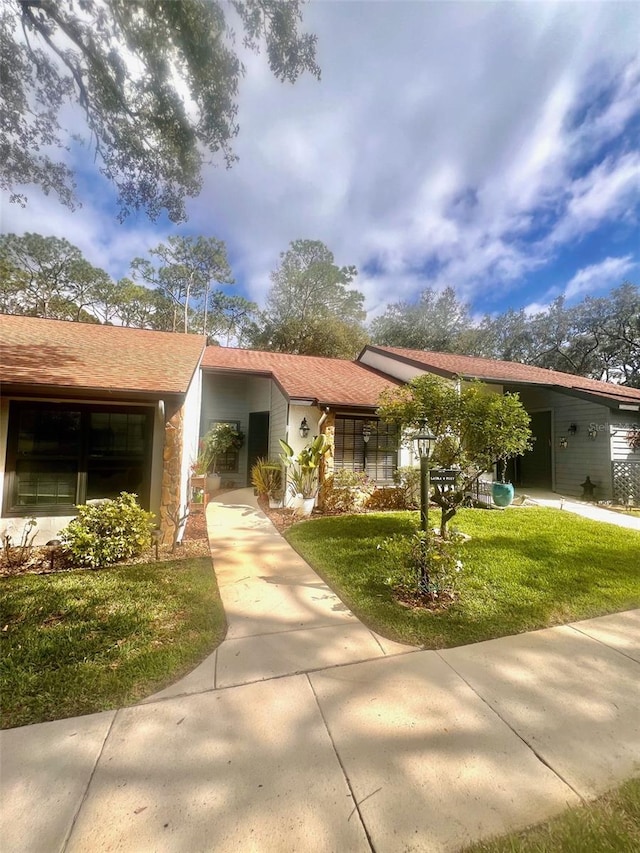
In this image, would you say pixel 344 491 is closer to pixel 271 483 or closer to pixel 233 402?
pixel 271 483

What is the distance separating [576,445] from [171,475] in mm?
12393

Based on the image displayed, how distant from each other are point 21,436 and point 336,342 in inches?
835

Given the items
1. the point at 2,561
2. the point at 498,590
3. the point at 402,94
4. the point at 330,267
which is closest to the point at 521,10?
the point at 402,94

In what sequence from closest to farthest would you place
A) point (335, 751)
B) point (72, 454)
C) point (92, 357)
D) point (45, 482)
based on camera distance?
point (335, 751)
point (45, 482)
point (72, 454)
point (92, 357)

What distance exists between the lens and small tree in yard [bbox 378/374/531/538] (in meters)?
4.99

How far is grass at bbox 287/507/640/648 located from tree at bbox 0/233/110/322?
85.7ft

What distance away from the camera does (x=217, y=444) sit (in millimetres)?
12078

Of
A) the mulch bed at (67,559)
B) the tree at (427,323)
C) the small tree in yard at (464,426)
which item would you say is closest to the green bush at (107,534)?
the mulch bed at (67,559)

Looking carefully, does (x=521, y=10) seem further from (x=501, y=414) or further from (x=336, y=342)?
(x=336, y=342)

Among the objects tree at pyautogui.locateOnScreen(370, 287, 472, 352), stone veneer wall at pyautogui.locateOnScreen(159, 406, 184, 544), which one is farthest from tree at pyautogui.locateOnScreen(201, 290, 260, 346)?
stone veneer wall at pyautogui.locateOnScreen(159, 406, 184, 544)

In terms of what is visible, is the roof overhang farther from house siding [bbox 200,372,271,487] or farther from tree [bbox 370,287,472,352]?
tree [bbox 370,287,472,352]

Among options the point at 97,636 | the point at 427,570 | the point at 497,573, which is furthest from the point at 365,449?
the point at 97,636

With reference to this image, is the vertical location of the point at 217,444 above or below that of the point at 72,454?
above

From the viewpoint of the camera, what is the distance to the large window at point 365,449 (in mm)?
9898
